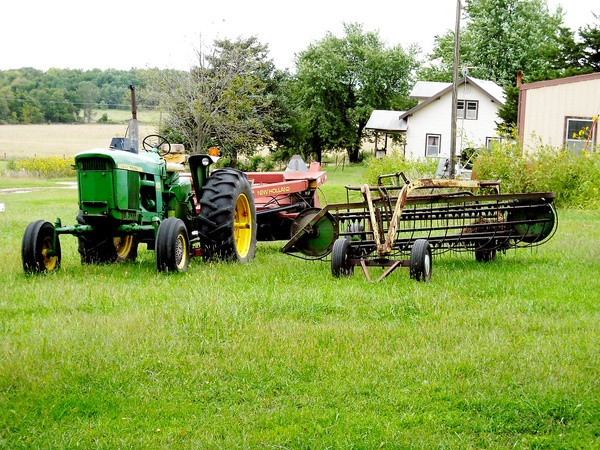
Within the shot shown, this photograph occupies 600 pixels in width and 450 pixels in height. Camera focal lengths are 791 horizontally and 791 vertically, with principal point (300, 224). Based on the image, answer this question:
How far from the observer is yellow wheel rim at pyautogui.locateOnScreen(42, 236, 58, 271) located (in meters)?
9.01

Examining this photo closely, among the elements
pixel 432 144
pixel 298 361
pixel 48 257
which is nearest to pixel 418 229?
pixel 48 257

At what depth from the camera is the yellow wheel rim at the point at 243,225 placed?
35.2ft

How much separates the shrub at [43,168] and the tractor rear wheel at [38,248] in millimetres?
37125

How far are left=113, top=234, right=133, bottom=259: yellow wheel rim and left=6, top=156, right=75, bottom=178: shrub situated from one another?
36.0m

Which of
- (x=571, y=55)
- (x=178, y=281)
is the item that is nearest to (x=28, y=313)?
(x=178, y=281)

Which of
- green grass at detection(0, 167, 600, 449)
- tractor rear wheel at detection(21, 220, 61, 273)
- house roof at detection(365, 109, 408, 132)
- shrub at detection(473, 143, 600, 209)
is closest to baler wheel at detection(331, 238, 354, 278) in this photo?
green grass at detection(0, 167, 600, 449)

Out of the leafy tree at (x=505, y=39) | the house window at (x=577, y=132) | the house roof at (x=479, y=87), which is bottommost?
the house window at (x=577, y=132)

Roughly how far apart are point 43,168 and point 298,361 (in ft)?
139

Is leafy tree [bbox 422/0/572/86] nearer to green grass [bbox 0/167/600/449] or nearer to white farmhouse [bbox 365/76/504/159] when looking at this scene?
white farmhouse [bbox 365/76/504/159]

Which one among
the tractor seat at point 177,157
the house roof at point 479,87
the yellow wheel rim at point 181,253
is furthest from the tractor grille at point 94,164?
the house roof at point 479,87

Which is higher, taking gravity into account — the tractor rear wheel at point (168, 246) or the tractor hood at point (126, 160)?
the tractor hood at point (126, 160)

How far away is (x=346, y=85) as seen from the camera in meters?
59.4

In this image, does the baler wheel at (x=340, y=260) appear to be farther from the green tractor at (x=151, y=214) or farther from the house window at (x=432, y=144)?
the house window at (x=432, y=144)

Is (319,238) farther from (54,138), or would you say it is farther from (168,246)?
(54,138)
